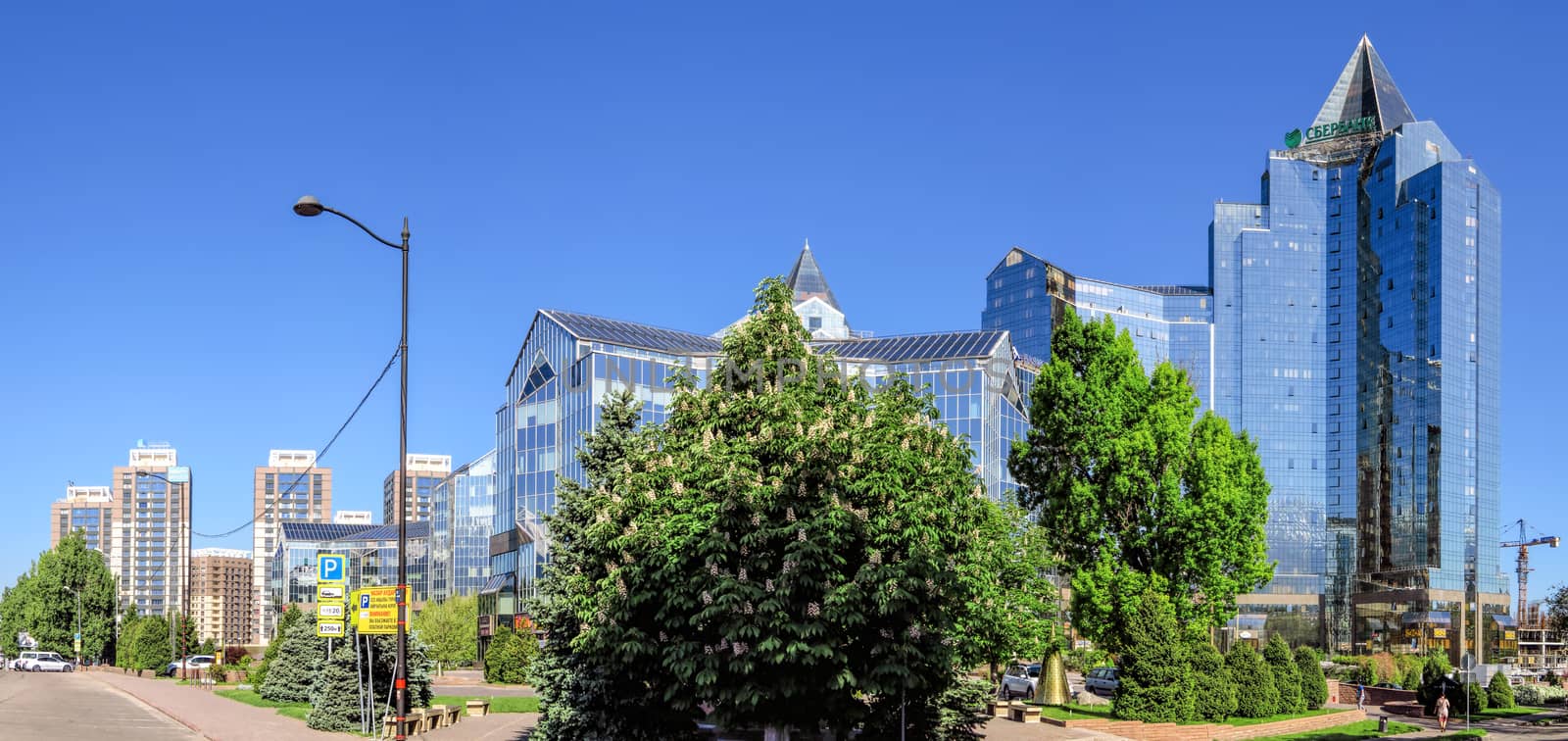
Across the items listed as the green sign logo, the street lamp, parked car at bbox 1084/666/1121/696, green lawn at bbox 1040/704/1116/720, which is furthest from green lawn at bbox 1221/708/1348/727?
the green sign logo

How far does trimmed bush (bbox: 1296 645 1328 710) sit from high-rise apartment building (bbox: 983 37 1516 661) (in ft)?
378

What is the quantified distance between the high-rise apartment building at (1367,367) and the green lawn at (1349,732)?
121m

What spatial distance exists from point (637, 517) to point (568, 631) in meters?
8.10

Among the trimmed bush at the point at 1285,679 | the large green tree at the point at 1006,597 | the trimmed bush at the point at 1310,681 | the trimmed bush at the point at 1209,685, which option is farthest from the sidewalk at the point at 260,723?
the trimmed bush at the point at 1310,681

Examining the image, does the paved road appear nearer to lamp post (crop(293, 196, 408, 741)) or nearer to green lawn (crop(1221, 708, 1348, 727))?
lamp post (crop(293, 196, 408, 741))

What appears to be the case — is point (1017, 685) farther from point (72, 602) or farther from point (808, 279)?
point (808, 279)

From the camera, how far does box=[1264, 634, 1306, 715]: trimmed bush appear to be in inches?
1799

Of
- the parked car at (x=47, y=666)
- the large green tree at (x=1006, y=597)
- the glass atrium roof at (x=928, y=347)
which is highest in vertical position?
the glass atrium roof at (x=928, y=347)

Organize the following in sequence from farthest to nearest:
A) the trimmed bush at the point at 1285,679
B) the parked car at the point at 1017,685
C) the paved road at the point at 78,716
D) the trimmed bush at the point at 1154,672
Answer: the parked car at the point at 1017,685
the trimmed bush at the point at 1285,679
the trimmed bush at the point at 1154,672
the paved road at the point at 78,716

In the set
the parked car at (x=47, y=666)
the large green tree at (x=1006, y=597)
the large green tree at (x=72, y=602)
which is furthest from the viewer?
the large green tree at (x=72, y=602)

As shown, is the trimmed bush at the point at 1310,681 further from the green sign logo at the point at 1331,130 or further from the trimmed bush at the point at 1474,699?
the green sign logo at the point at 1331,130

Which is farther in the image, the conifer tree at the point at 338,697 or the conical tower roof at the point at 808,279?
the conical tower roof at the point at 808,279

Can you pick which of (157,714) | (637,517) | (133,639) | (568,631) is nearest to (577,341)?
(133,639)

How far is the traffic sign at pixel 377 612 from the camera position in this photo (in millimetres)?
27031
